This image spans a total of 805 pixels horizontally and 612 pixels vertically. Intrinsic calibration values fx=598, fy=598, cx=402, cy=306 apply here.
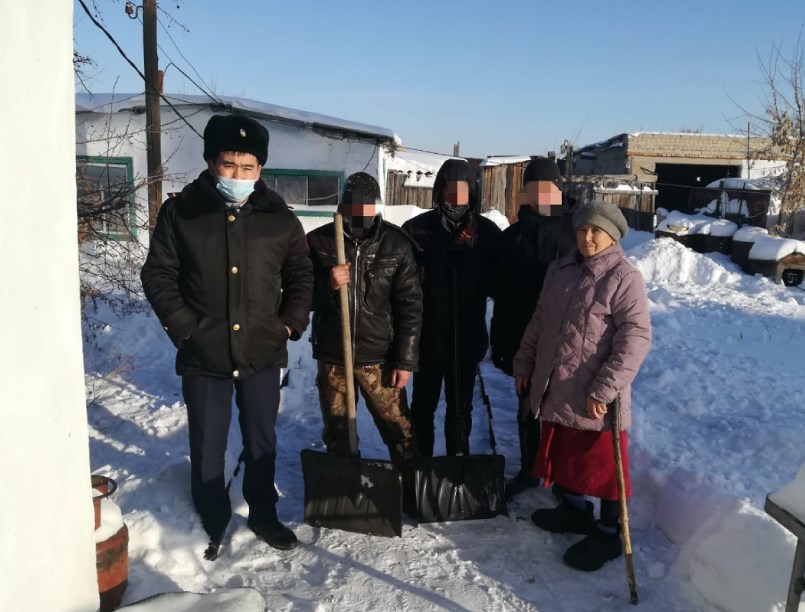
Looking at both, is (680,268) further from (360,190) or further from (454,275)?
(360,190)

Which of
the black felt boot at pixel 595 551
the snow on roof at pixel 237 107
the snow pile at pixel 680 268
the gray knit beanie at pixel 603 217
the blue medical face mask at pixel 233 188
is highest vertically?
the snow on roof at pixel 237 107

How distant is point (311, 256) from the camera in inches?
127

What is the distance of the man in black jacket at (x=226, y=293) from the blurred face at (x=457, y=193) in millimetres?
910

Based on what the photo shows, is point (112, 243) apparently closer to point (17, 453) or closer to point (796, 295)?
point (17, 453)

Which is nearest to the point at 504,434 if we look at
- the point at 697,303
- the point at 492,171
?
the point at 697,303

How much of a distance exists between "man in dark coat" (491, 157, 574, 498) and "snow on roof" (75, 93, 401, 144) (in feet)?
22.8

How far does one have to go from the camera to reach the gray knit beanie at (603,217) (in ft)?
9.11

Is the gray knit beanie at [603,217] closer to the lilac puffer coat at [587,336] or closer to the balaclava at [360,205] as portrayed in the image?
the lilac puffer coat at [587,336]

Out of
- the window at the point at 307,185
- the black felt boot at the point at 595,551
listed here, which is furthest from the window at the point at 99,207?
the window at the point at 307,185

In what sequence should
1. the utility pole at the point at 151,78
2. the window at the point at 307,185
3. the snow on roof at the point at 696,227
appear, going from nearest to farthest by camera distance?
the utility pole at the point at 151,78
the window at the point at 307,185
the snow on roof at the point at 696,227

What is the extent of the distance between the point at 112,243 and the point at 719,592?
5237 mm

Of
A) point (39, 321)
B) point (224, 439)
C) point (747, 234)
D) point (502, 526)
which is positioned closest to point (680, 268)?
point (747, 234)

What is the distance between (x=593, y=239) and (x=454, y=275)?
86 cm

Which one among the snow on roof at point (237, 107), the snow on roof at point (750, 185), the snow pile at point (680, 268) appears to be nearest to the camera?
the snow on roof at point (237, 107)
